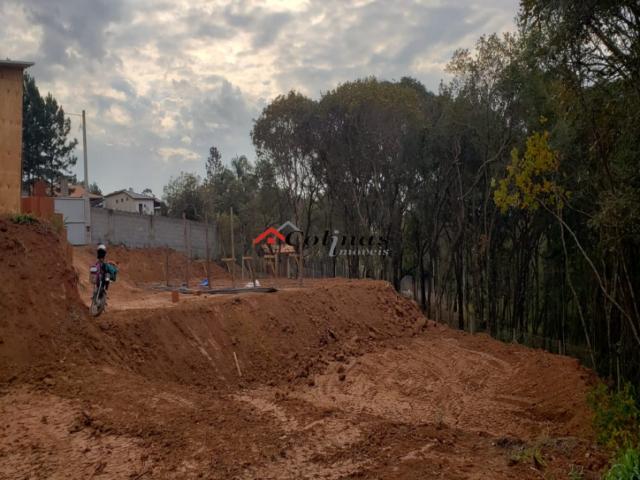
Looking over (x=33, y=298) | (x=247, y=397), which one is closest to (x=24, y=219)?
(x=33, y=298)

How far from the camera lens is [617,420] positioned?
8.52 metres

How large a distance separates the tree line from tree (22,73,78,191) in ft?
39.2

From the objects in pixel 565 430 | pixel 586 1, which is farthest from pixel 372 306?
pixel 586 1

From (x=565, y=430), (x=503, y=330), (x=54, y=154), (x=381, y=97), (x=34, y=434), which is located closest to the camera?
(x=34, y=434)

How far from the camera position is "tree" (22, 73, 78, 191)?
33.5 metres

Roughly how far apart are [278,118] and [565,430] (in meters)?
23.8

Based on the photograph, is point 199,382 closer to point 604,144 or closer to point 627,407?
point 627,407

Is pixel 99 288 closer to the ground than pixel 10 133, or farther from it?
closer to the ground

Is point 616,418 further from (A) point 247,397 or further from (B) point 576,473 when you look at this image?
(A) point 247,397

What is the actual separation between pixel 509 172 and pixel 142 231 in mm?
18860

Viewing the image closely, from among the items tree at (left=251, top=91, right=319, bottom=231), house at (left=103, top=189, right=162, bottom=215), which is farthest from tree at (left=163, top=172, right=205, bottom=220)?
tree at (left=251, top=91, right=319, bottom=231)

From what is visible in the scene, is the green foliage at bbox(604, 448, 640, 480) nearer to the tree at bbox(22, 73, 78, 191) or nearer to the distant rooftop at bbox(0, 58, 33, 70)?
the distant rooftop at bbox(0, 58, 33, 70)

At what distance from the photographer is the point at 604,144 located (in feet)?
29.3

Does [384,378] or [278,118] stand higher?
[278,118]
